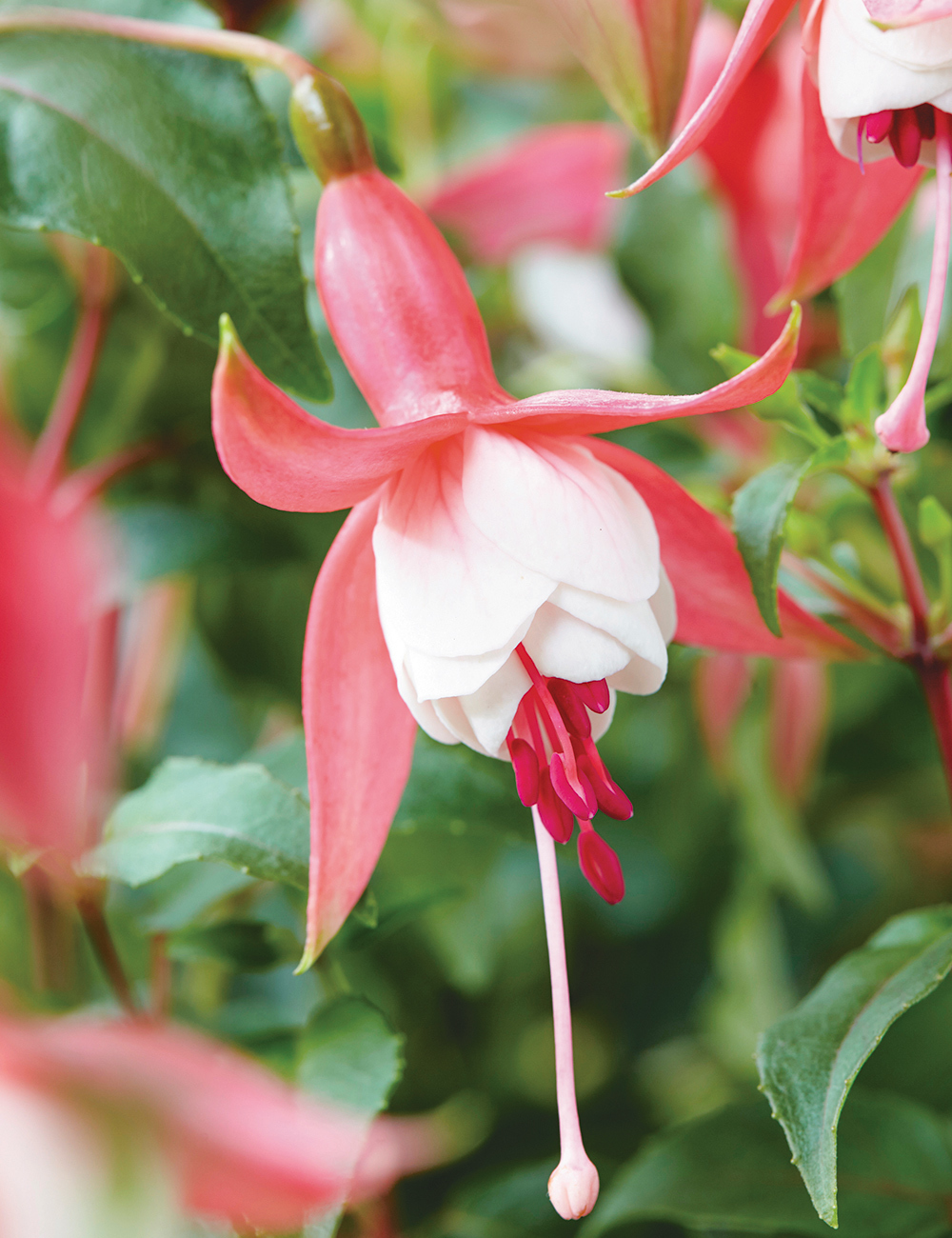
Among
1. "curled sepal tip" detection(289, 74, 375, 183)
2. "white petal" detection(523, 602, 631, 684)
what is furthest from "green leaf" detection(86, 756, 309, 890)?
"curled sepal tip" detection(289, 74, 375, 183)

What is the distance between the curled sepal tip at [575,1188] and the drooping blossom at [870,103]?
9.7 inches

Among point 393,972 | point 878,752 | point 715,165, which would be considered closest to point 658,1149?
point 393,972

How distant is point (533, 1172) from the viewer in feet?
2.05

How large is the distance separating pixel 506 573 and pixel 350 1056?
233mm

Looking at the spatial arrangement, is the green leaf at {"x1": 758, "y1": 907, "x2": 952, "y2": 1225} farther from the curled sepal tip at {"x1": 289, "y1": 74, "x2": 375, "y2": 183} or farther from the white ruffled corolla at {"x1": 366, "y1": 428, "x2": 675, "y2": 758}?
the curled sepal tip at {"x1": 289, "y1": 74, "x2": 375, "y2": 183}

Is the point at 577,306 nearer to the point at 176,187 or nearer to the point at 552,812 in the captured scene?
the point at 176,187

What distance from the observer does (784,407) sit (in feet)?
1.45

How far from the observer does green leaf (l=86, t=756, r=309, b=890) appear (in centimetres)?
41

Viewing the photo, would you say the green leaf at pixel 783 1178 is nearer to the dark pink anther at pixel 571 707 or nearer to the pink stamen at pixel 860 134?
the dark pink anther at pixel 571 707

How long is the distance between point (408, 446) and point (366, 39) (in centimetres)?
→ 83

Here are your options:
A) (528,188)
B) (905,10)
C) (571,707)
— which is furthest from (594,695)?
(528,188)

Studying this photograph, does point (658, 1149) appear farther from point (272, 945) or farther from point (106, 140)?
point (106, 140)

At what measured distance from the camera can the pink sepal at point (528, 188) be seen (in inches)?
29.2

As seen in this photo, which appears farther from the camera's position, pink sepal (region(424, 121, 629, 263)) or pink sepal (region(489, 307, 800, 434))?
pink sepal (region(424, 121, 629, 263))
